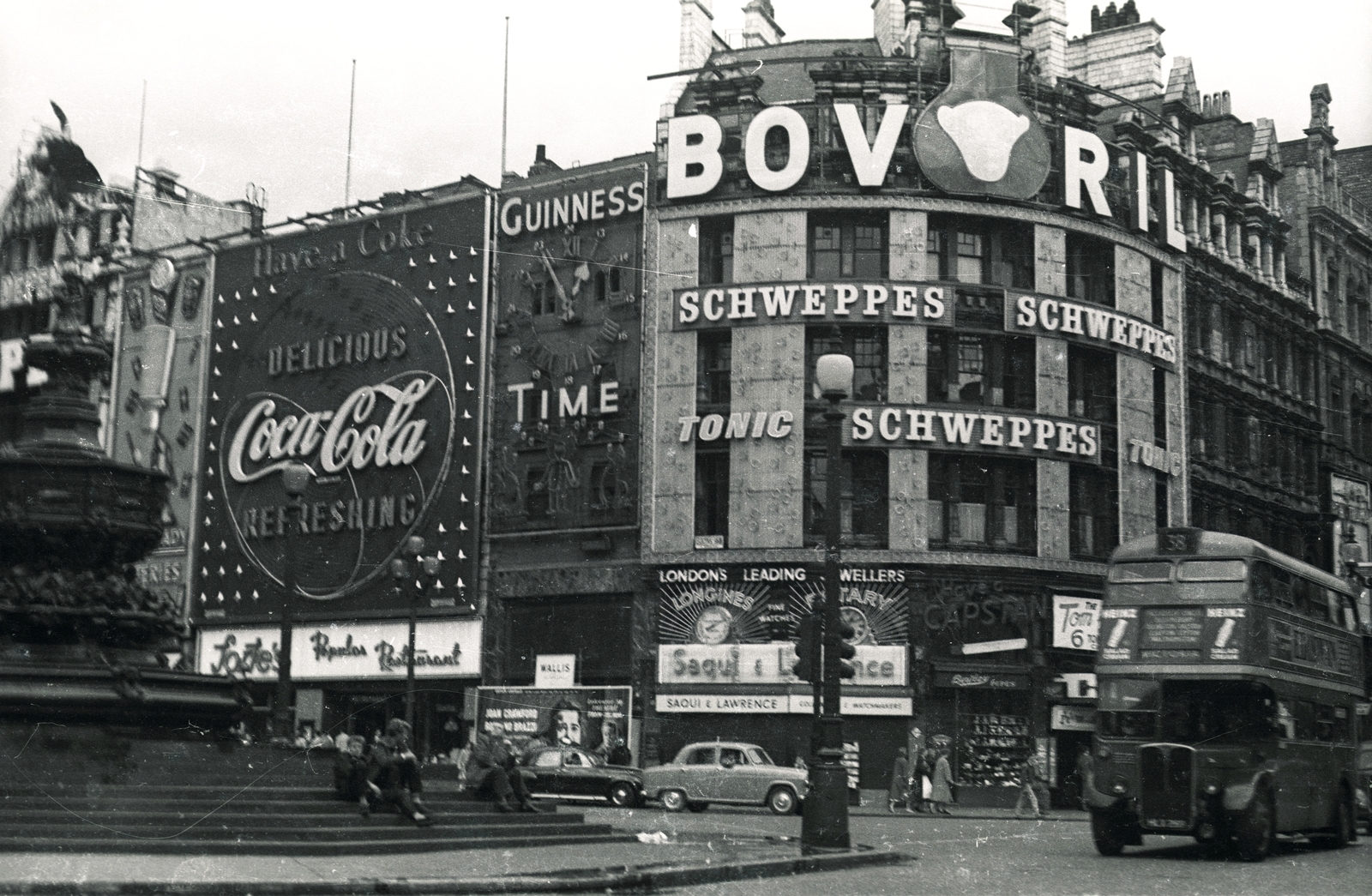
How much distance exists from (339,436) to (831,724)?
1422 inches

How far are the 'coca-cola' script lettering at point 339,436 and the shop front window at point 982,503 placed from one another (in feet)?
52.6

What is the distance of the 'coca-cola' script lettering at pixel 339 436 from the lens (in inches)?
2165

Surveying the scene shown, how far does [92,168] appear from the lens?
2070cm

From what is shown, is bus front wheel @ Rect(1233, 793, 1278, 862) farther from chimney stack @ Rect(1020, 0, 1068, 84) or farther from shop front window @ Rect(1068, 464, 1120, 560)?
chimney stack @ Rect(1020, 0, 1068, 84)

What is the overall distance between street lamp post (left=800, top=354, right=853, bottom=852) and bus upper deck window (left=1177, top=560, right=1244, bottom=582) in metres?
5.16

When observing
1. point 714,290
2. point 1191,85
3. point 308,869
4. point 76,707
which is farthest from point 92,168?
point 1191,85

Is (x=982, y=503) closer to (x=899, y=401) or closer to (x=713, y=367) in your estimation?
(x=899, y=401)

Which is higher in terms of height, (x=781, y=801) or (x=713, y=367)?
(x=713, y=367)

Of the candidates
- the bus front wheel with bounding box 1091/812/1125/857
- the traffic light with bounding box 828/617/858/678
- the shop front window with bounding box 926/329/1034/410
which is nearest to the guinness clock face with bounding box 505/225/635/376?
the shop front window with bounding box 926/329/1034/410

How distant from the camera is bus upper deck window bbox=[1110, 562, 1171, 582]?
25.6 metres

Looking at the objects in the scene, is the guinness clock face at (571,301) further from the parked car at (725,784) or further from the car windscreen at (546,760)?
the parked car at (725,784)

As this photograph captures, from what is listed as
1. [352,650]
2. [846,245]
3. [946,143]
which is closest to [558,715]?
[352,650]

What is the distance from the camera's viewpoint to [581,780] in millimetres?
37844

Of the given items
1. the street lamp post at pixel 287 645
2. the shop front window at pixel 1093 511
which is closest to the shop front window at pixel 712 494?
Answer: the shop front window at pixel 1093 511
